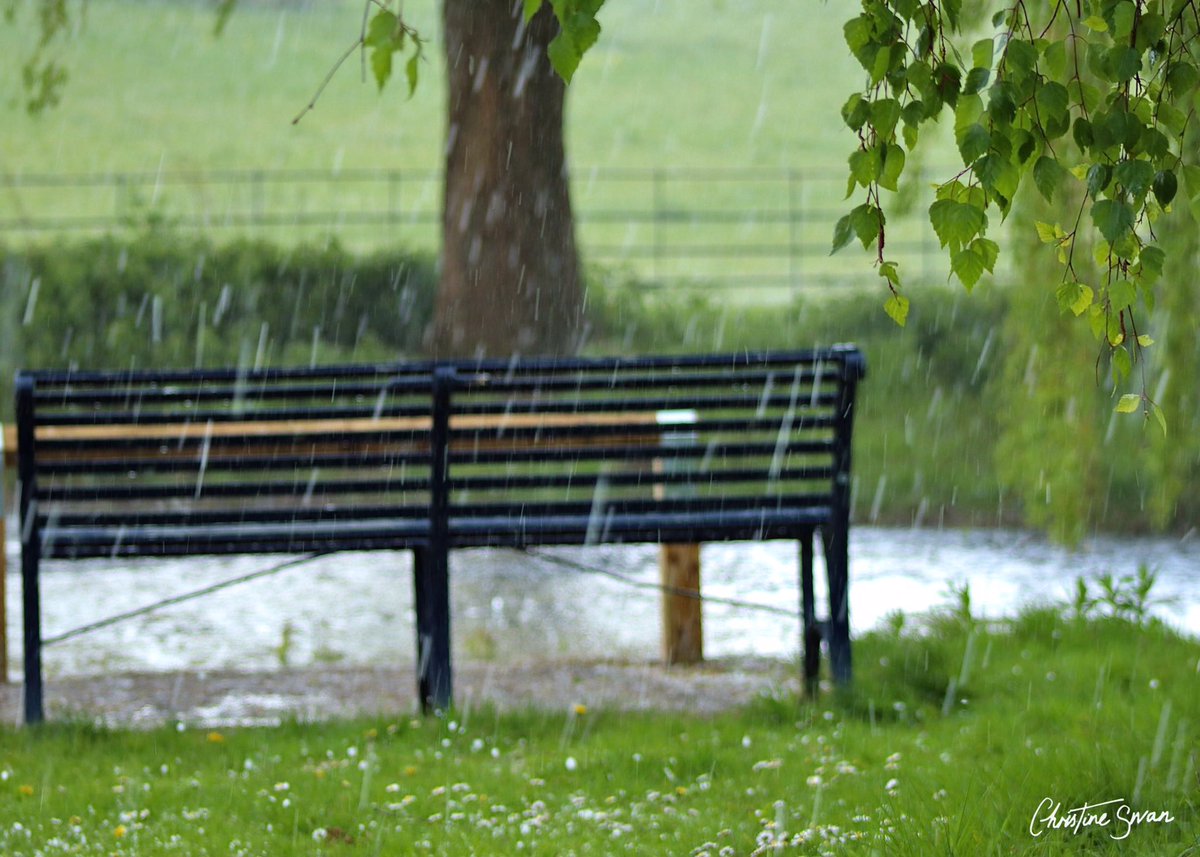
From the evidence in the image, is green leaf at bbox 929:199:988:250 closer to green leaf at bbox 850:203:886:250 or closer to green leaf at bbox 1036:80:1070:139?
green leaf at bbox 850:203:886:250

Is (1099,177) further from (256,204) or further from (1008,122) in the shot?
(256,204)

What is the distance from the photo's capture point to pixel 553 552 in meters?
10.7

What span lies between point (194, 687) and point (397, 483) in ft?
4.46

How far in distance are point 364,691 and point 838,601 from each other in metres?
1.80

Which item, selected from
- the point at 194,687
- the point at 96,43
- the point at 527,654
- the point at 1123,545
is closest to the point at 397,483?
the point at 194,687

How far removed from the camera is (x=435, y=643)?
5.48 meters

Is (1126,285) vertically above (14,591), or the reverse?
(1126,285)

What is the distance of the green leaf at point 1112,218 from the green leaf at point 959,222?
0.21 meters

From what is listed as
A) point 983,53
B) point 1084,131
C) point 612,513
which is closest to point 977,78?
point 983,53

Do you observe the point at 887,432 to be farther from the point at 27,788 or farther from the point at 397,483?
the point at 27,788

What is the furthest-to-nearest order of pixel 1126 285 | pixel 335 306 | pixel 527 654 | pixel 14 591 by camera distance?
1. pixel 335 306
2. pixel 14 591
3. pixel 527 654
4. pixel 1126 285

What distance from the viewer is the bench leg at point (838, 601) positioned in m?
5.58

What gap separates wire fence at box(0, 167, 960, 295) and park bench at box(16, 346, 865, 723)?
16813 millimetres

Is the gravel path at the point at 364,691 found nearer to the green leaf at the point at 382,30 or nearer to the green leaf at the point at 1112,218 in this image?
the green leaf at the point at 382,30
